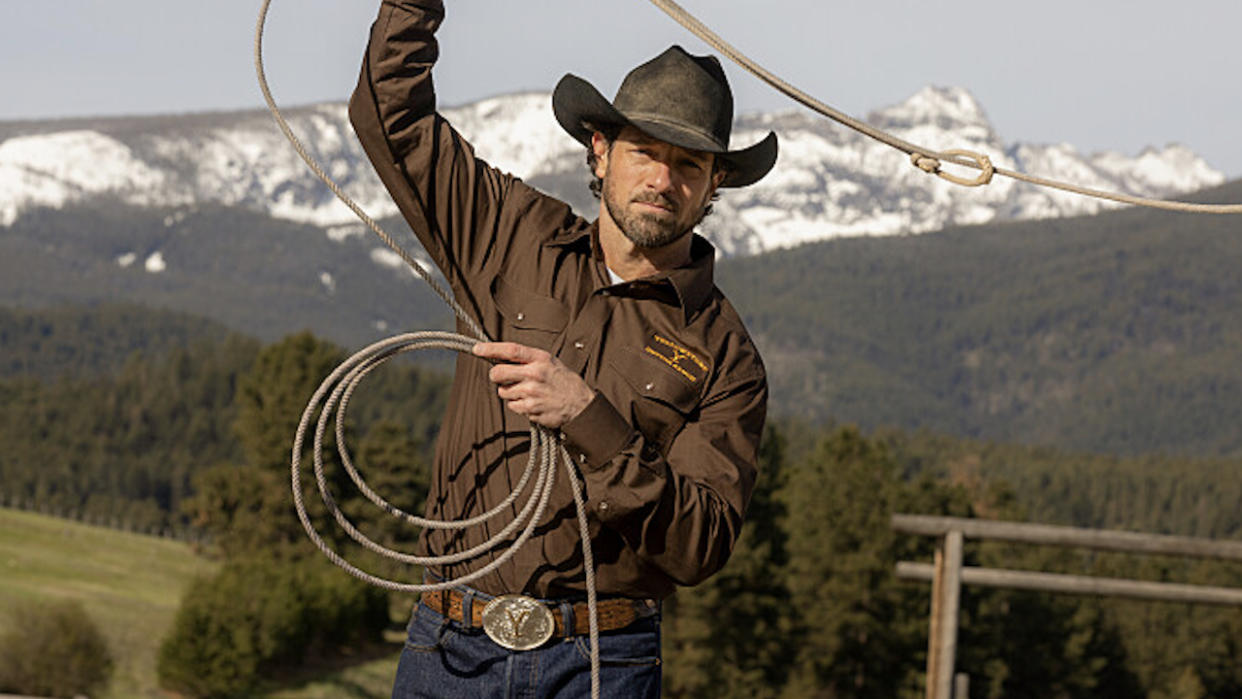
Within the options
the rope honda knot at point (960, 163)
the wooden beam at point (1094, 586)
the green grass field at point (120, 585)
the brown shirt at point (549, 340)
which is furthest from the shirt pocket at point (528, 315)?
the green grass field at point (120, 585)

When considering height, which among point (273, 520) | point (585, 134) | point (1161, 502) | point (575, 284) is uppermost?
point (1161, 502)

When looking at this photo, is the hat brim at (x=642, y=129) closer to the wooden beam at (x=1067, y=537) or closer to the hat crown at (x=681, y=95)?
the hat crown at (x=681, y=95)

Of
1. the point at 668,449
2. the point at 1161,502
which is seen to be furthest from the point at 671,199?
the point at 1161,502

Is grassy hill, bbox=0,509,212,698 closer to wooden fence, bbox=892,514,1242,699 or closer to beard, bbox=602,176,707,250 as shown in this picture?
wooden fence, bbox=892,514,1242,699

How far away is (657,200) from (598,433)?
524mm

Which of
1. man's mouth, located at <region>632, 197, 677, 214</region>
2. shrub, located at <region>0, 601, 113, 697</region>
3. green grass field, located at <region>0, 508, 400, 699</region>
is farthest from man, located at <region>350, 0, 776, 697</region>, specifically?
green grass field, located at <region>0, 508, 400, 699</region>

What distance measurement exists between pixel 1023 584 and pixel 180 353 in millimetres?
125318

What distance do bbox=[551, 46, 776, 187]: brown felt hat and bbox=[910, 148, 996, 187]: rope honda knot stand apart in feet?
1.05

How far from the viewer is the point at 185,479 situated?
113 m

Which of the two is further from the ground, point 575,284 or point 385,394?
point 385,394

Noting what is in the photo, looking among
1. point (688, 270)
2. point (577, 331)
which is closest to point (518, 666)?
point (577, 331)

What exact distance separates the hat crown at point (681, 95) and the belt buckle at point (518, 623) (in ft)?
3.17

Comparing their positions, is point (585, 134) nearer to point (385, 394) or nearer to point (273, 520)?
point (273, 520)

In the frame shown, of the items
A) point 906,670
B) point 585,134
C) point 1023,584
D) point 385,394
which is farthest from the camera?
Result: point 385,394
